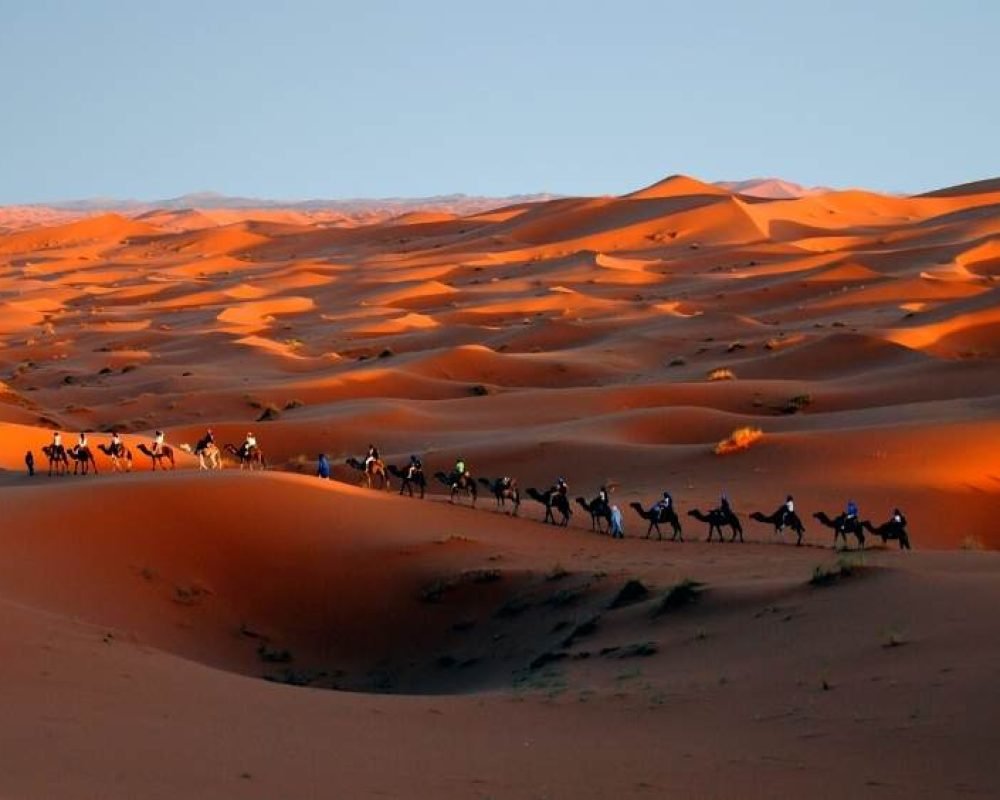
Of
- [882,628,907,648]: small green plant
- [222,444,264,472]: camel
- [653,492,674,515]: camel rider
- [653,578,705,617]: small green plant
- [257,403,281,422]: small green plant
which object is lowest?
[257,403,281,422]: small green plant

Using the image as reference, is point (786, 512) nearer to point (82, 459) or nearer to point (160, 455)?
point (82, 459)

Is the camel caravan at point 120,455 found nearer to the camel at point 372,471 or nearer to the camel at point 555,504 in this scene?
the camel at point 372,471

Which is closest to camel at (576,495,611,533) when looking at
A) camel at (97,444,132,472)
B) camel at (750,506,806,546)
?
camel at (750,506,806,546)

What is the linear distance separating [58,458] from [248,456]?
11.7ft

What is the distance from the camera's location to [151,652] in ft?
49.4

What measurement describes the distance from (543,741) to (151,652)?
16.3ft

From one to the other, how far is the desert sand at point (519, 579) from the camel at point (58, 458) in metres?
0.61

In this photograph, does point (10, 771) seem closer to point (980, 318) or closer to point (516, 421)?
point (516, 421)

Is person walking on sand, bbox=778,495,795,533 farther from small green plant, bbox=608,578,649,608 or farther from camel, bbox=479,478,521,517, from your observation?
small green plant, bbox=608,578,649,608

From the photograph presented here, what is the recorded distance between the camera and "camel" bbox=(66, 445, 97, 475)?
89.5 feet

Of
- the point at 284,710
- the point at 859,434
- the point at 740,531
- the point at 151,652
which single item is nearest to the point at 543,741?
the point at 284,710

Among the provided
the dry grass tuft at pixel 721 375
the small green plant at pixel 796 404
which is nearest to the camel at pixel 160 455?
the small green plant at pixel 796 404

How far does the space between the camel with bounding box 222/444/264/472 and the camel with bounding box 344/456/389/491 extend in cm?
176

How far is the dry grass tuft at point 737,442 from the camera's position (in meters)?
29.8
